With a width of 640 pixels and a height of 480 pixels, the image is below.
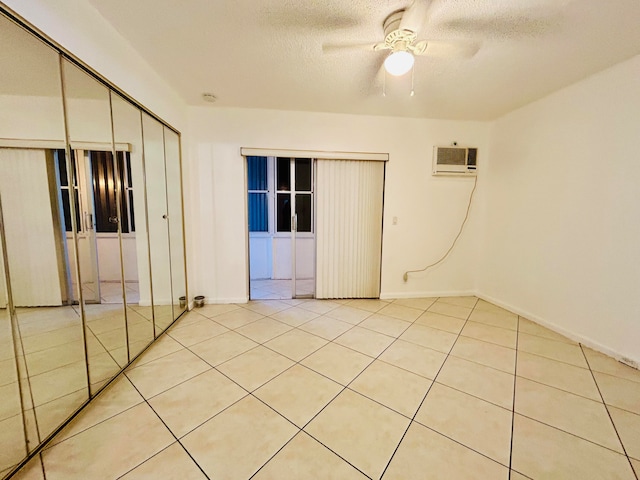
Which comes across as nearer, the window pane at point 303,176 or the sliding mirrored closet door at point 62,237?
the sliding mirrored closet door at point 62,237

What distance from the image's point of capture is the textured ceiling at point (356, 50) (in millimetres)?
1540

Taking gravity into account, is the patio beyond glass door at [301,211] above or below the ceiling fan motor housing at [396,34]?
below

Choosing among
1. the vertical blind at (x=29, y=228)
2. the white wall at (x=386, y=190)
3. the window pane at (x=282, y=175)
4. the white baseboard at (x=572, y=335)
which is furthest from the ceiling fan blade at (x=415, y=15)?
the window pane at (x=282, y=175)

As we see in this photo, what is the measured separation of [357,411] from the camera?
5.02ft

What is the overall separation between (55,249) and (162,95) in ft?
5.76

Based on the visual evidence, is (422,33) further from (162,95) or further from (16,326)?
(16,326)

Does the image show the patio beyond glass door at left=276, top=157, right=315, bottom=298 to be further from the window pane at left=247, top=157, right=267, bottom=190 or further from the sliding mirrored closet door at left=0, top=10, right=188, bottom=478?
the sliding mirrored closet door at left=0, top=10, right=188, bottom=478

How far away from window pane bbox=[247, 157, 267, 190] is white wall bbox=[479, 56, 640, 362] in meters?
3.73

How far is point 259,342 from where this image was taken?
7.66ft

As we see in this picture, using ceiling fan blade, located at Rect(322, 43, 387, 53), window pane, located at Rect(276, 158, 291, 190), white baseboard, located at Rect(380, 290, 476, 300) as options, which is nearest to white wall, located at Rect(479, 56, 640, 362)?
white baseboard, located at Rect(380, 290, 476, 300)

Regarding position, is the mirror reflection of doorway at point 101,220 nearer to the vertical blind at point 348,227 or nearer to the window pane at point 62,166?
the window pane at point 62,166

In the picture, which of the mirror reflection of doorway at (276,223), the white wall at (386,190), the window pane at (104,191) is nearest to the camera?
the window pane at (104,191)

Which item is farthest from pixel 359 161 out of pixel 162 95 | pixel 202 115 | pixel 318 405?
pixel 318 405

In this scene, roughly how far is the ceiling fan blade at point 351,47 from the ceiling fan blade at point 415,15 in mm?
290
